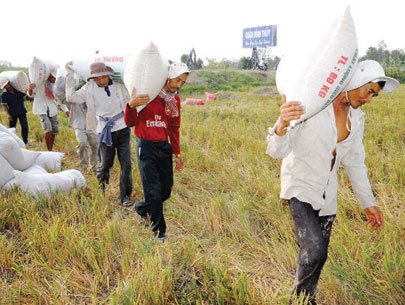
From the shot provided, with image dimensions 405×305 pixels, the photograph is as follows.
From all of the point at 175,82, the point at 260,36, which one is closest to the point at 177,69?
the point at 175,82

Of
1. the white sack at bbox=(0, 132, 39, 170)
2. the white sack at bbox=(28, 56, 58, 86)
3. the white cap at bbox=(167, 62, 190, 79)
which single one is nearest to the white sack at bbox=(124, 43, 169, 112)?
the white cap at bbox=(167, 62, 190, 79)

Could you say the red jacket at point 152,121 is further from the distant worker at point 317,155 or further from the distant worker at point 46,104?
the distant worker at point 46,104

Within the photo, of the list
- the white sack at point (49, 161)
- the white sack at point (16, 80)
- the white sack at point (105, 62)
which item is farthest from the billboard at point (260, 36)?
the white sack at point (105, 62)

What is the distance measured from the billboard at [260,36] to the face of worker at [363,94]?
104 ft

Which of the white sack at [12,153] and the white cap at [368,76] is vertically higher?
the white cap at [368,76]

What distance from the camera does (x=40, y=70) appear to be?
489 centimetres

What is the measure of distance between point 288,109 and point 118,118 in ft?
7.75

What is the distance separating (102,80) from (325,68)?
2.44m

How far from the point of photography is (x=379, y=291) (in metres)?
1.87

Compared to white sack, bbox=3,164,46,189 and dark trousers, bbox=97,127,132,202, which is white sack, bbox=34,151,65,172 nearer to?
white sack, bbox=3,164,46,189

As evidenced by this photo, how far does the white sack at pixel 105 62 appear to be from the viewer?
351 cm

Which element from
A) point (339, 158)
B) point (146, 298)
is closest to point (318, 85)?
point (339, 158)

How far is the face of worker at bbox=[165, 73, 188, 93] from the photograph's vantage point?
2.72 metres

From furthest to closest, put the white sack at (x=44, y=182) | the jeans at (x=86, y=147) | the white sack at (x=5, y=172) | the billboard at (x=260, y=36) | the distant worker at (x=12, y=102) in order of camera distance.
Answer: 1. the billboard at (x=260, y=36)
2. the distant worker at (x=12, y=102)
3. the jeans at (x=86, y=147)
4. the white sack at (x=5, y=172)
5. the white sack at (x=44, y=182)
